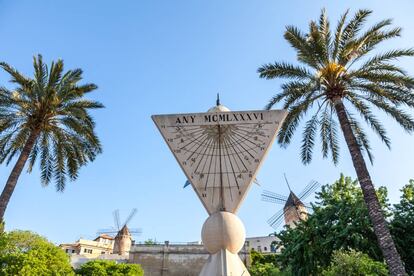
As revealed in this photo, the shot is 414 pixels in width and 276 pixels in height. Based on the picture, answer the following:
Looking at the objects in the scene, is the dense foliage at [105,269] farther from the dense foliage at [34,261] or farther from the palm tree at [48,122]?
the palm tree at [48,122]

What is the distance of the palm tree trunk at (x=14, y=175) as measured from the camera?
45.7 feet

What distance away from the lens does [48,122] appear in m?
15.7

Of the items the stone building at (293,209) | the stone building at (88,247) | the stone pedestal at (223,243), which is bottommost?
the stone pedestal at (223,243)

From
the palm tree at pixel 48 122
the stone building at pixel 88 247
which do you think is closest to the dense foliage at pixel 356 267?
the palm tree at pixel 48 122

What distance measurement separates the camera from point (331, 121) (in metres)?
14.8

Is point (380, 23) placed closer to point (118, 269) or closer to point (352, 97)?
point (352, 97)

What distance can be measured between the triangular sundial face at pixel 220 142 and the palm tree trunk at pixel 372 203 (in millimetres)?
4630

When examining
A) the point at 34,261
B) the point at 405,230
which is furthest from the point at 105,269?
the point at 405,230

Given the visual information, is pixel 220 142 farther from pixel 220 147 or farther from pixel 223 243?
pixel 223 243

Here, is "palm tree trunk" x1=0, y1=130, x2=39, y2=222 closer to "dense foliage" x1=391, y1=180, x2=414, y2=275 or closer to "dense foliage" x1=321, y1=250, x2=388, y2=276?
"dense foliage" x1=321, y1=250, x2=388, y2=276

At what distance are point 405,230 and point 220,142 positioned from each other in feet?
31.0

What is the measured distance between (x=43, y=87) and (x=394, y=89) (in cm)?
1352

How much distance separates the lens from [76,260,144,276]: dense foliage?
30.7m

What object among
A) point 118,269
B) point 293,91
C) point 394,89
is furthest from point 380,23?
point 118,269
